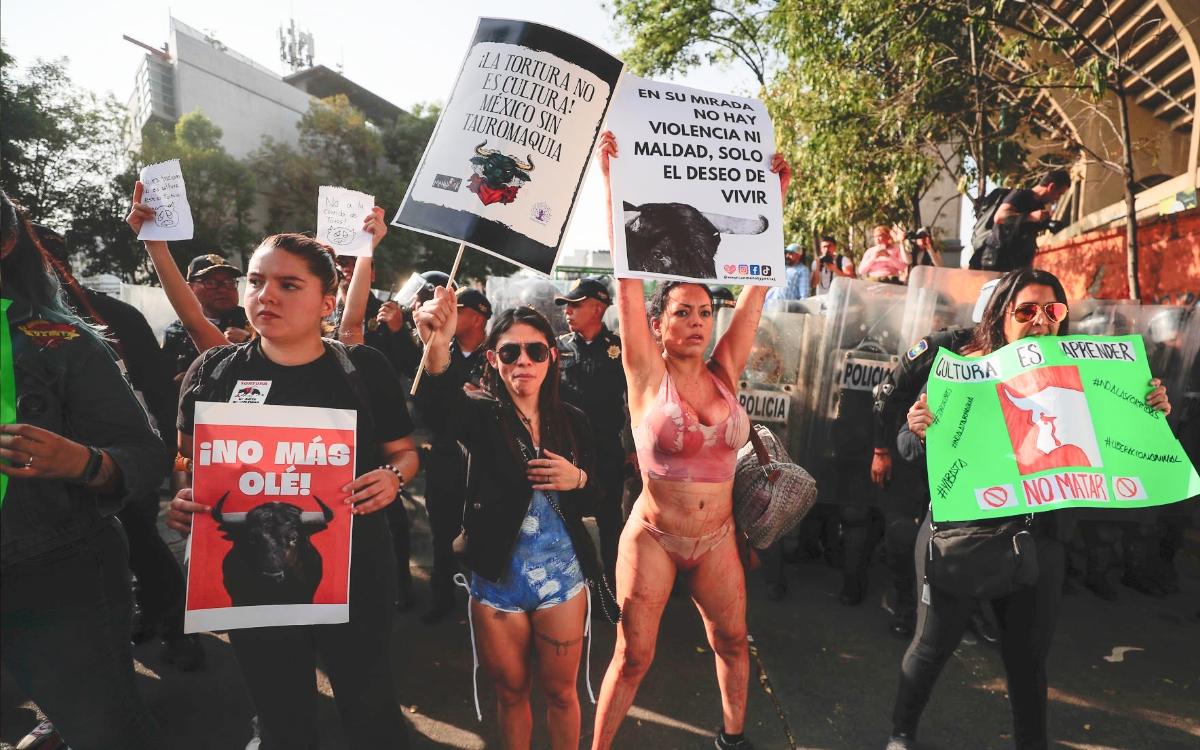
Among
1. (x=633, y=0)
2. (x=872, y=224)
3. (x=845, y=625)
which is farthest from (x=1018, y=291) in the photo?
(x=633, y=0)

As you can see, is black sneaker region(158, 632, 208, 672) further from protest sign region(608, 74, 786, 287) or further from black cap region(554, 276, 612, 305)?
protest sign region(608, 74, 786, 287)

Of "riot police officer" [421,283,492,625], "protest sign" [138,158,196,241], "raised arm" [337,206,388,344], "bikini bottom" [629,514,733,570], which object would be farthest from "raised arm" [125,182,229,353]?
"bikini bottom" [629,514,733,570]

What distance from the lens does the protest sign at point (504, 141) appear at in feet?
6.86

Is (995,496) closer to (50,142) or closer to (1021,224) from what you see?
(1021,224)

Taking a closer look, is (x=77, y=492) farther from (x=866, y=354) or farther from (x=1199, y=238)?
(x=1199, y=238)

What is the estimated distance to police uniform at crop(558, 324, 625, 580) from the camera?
4.08m

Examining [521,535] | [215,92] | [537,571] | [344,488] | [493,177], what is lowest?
[537,571]

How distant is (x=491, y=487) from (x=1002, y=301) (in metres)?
2.09

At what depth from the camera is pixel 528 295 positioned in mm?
7117

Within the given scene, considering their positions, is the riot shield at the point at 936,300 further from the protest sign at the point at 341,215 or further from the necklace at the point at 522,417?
the protest sign at the point at 341,215

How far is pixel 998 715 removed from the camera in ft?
9.89

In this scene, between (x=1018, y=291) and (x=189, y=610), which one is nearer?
(x=189, y=610)

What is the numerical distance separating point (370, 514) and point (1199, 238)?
8.78 m

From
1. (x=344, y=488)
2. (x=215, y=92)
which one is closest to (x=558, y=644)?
(x=344, y=488)
